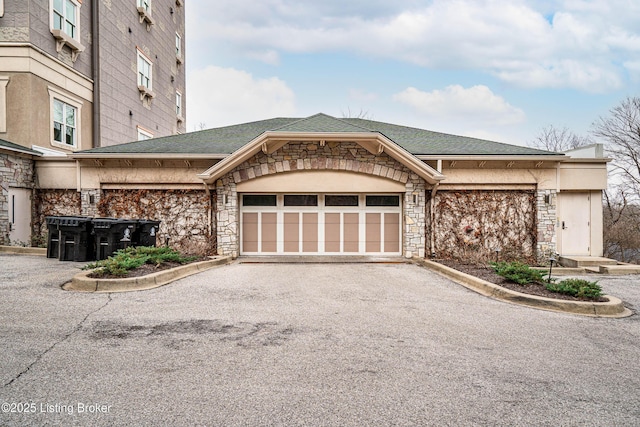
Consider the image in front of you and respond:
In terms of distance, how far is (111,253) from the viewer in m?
11.0

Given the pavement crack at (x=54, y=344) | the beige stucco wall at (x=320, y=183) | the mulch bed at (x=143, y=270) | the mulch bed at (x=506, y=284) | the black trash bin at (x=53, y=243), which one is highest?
the beige stucco wall at (x=320, y=183)

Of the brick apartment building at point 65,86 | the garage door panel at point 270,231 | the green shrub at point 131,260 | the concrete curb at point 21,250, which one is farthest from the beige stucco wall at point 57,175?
the garage door panel at point 270,231

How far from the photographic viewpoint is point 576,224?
14578 millimetres

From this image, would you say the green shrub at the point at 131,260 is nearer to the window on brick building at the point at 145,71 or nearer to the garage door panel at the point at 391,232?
the garage door panel at the point at 391,232

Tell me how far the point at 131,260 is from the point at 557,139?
1558 inches

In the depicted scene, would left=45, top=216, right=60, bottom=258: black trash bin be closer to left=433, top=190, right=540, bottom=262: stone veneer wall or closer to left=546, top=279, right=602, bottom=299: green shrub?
left=433, top=190, right=540, bottom=262: stone veneer wall

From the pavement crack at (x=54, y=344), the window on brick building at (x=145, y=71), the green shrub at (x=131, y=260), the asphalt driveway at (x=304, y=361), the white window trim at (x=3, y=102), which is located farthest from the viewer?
the window on brick building at (x=145, y=71)

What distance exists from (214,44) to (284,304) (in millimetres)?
29932

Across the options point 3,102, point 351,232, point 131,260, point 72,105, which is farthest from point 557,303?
point 72,105

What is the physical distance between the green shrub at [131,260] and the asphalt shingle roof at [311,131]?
4.55 metres

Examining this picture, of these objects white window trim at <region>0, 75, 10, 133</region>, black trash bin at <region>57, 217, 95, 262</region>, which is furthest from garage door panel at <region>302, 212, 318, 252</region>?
white window trim at <region>0, 75, 10, 133</region>

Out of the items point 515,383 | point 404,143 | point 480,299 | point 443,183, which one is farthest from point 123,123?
point 515,383

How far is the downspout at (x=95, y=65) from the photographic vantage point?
1783 cm

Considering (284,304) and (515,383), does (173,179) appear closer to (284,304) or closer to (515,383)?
(284,304)
